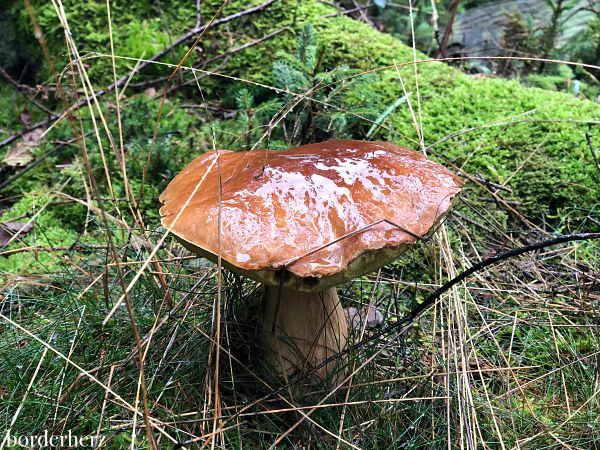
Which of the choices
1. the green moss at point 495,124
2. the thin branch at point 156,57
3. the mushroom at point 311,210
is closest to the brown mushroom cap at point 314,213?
the mushroom at point 311,210

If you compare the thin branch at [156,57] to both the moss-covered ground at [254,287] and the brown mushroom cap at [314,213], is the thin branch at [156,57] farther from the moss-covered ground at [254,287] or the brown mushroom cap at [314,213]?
the brown mushroom cap at [314,213]

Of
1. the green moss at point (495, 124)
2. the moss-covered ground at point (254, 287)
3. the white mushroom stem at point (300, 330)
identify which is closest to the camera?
the moss-covered ground at point (254, 287)

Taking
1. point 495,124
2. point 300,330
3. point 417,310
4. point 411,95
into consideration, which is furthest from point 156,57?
point 417,310

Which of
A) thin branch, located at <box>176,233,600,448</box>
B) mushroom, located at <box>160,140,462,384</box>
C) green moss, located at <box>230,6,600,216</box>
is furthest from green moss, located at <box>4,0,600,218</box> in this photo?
thin branch, located at <box>176,233,600,448</box>

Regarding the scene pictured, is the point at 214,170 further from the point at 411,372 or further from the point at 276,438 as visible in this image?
the point at 411,372

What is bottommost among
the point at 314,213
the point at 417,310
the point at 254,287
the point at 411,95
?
the point at 254,287

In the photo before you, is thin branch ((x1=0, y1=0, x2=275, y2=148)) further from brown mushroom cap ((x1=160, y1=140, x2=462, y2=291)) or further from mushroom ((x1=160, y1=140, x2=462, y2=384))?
brown mushroom cap ((x1=160, y1=140, x2=462, y2=291))

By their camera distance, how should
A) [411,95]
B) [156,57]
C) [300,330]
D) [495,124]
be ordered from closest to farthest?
[300,330] < [495,124] < [411,95] < [156,57]

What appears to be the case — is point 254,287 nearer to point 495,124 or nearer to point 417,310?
point 417,310
